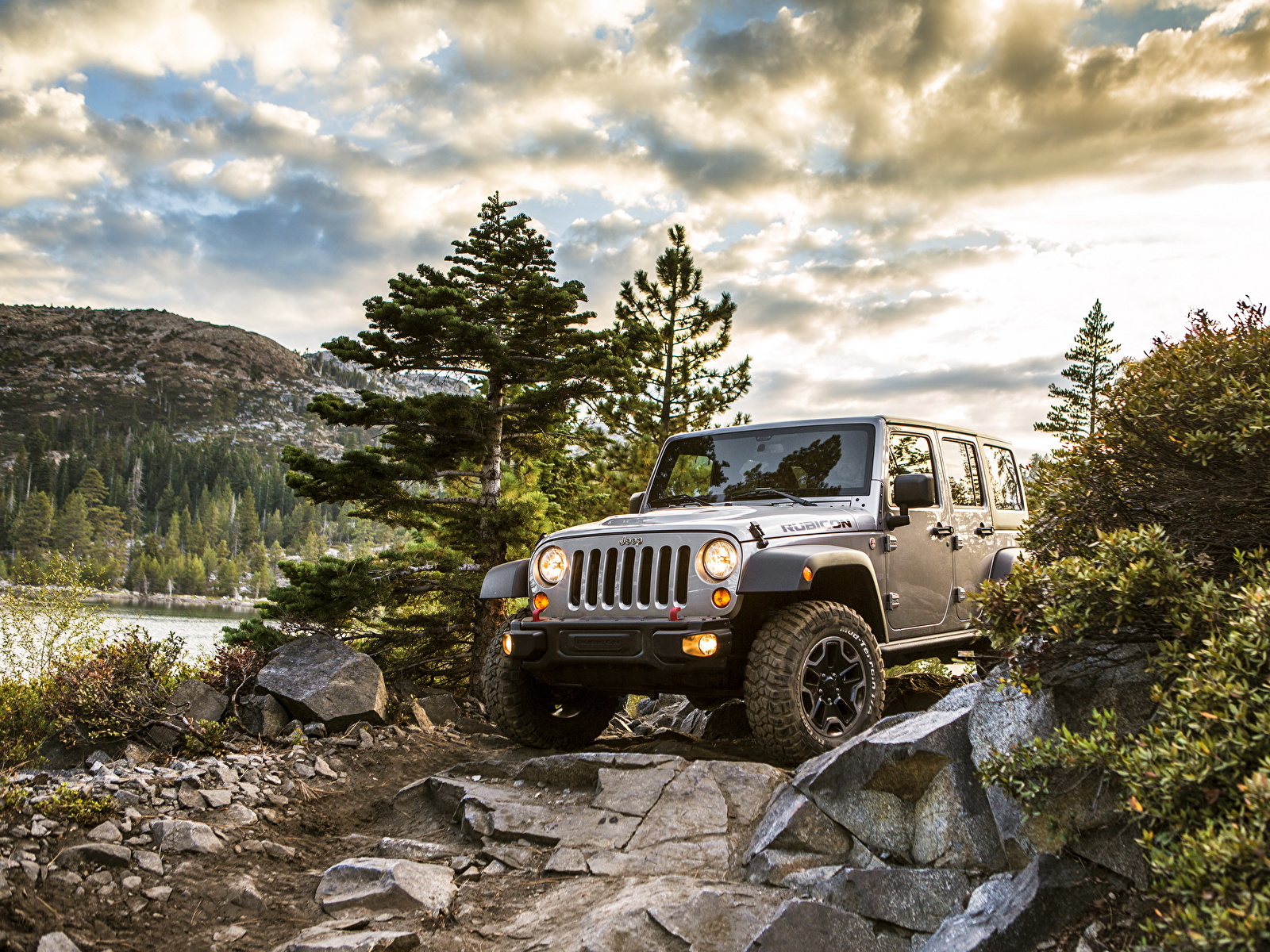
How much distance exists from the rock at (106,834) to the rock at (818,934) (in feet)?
12.0

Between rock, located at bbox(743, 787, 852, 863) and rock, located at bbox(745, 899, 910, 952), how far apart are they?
71 centimetres

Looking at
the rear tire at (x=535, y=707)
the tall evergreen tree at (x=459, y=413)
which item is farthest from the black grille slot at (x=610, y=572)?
the tall evergreen tree at (x=459, y=413)

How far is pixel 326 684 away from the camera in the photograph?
7.98 metres

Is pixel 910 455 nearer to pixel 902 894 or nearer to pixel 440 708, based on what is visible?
pixel 902 894

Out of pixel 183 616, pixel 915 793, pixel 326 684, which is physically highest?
pixel 915 793

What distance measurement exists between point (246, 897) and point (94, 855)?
897 millimetres

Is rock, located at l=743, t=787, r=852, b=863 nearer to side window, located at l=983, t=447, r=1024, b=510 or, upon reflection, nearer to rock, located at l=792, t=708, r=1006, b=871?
rock, located at l=792, t=708, r=1006, b=871

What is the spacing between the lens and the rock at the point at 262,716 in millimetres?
7520

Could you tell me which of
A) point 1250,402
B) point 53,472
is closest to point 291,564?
point 1250,402

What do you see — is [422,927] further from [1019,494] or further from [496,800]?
[1019,494]

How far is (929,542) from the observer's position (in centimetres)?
688

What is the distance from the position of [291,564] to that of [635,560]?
7.42 meters

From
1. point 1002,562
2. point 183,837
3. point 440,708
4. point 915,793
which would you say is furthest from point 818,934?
point 440,708

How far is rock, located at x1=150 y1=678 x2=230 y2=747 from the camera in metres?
7.34
